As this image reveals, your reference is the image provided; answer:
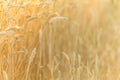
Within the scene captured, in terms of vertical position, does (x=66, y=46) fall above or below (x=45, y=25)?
below

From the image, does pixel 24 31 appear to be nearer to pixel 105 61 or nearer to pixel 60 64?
pixel 60 64

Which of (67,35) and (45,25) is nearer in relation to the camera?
(45,25)

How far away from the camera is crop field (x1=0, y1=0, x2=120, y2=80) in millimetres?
2293

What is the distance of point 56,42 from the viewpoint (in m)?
2.91

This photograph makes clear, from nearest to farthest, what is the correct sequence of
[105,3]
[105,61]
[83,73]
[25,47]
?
1. [25,47]
2. [83,73]
3. [105,61]
4. [105,3]

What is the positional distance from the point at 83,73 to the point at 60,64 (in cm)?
19

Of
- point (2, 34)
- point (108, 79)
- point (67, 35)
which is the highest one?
point (2, 34)

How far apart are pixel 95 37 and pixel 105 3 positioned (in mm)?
777

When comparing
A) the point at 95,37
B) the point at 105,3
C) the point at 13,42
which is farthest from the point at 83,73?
the point at 105,3

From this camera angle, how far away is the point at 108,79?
103 inches

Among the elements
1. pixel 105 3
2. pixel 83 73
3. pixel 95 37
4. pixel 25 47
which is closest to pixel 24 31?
pixel 25 47

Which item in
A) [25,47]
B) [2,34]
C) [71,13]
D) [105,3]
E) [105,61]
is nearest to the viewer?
[2,34]

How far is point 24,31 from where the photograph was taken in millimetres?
2447

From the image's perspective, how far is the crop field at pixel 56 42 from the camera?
7.52 ft
